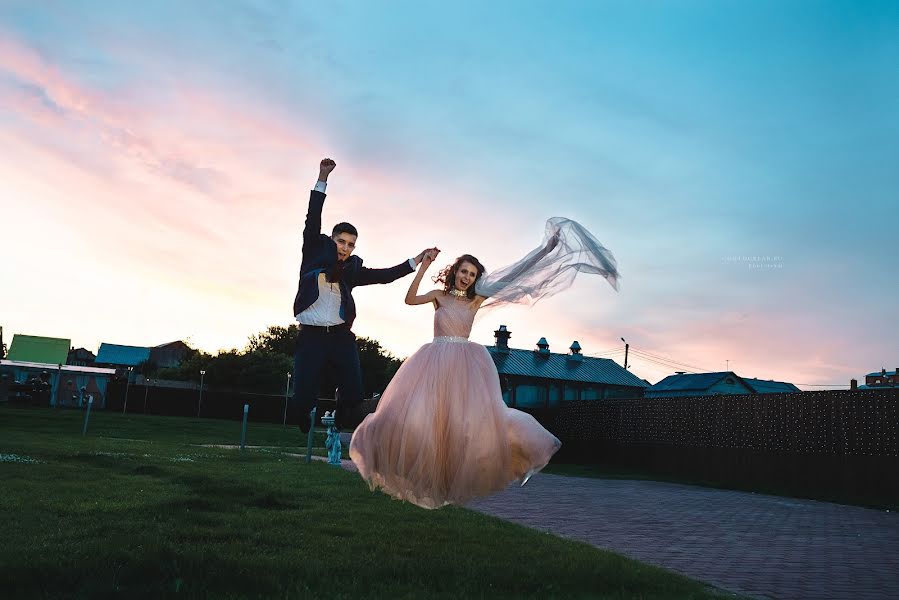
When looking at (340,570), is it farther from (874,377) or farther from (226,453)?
(874,377)

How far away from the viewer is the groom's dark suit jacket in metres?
7.11

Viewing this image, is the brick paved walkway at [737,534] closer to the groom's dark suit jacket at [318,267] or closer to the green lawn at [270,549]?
the green lawn at [270,549]

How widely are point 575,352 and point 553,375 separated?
307cm

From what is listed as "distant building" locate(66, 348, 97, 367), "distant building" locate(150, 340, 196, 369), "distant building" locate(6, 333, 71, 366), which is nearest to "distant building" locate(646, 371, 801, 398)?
"distant building" locate(6, 333, 71, 366)

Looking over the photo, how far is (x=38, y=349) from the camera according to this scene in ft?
201

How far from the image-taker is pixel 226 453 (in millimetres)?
18594

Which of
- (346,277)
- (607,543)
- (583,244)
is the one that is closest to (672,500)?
(607,543)

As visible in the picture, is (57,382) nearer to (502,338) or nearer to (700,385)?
(502,338)

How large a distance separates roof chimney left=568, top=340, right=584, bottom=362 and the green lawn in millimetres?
44821

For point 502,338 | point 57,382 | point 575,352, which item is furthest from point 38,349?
point 575,352

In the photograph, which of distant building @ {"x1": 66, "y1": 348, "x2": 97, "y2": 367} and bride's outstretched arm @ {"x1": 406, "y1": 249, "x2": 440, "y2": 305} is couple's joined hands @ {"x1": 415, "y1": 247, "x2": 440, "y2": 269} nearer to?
bride's outstretched arm @ {"x1": 406, "y1": 249, "x2": 440, "y2": 305}

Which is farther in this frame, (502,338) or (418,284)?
(502,338)

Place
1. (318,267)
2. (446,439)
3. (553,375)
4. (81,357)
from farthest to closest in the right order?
(81,357)
(553,375)
(318,267)
(446,439)

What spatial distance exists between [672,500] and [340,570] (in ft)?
34.0
